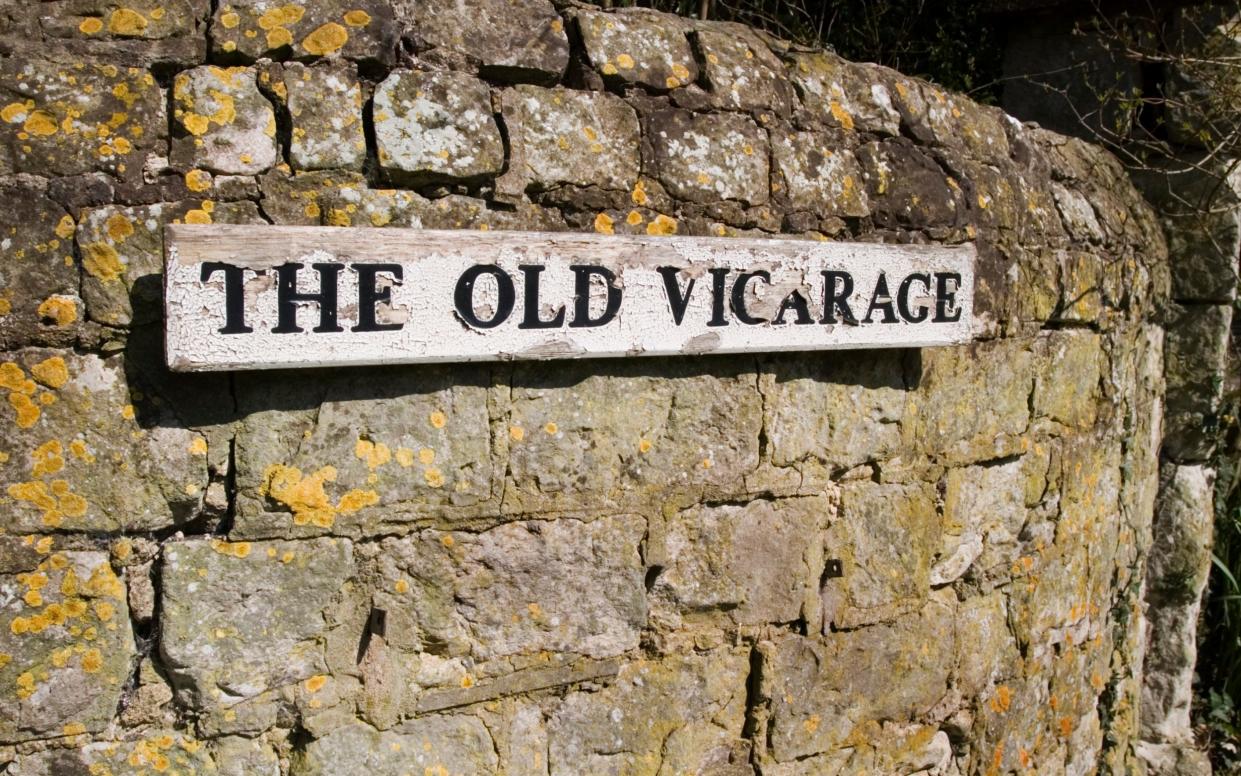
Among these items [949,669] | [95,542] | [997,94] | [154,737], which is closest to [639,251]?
[95,542]

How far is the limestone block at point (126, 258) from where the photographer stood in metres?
1.79

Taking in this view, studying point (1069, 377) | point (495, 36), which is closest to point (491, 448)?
point (495, 36)

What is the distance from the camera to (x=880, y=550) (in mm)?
2686

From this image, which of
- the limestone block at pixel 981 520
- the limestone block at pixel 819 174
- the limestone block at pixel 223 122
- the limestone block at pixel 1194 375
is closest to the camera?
the limestone block at pixel 223 122

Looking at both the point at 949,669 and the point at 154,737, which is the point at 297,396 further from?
the point at 949,669

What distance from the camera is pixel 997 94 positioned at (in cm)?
434

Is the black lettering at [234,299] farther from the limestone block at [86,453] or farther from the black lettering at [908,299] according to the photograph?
the black lettering at [908,299]

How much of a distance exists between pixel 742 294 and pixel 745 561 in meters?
0.61

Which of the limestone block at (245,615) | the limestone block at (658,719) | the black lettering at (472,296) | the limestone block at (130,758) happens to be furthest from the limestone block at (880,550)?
the limestone block at (130,758)

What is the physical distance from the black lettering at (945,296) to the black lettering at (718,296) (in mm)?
628

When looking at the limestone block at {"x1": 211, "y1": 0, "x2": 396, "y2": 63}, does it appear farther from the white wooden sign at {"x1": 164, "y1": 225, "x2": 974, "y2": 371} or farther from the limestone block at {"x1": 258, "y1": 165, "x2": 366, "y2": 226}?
the white wooden sign at {"x1": 164, "y1": 225, "x2": 974, "y2": 371}

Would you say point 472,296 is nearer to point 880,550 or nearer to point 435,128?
point 435,128

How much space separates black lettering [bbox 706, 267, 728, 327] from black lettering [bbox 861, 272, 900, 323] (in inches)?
15.4

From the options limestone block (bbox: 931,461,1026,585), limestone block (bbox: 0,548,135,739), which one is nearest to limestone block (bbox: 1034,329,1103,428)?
limestone block (bbox: 931,461,1026,585)
